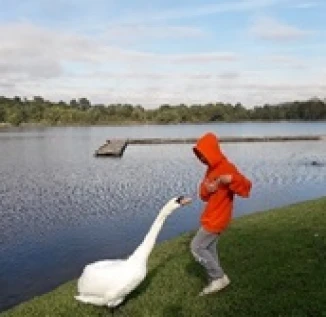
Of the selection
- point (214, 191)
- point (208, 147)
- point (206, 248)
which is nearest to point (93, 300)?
point (206, 248)

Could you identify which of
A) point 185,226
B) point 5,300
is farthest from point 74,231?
point 5,300

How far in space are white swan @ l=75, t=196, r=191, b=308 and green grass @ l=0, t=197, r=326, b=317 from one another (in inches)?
18.3

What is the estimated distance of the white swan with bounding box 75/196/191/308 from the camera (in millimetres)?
7891

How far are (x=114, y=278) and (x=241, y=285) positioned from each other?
7.68 feet

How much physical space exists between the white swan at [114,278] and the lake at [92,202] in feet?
20.3

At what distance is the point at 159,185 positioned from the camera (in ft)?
123

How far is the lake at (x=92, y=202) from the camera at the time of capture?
17391 mm

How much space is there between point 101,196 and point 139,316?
24.2 metres

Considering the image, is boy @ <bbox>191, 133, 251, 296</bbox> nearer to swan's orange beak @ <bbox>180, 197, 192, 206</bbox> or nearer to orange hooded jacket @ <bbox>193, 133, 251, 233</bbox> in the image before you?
orange hooded jacket @ <bbox>193, 133, 251, 233</bbox>

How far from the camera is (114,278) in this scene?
7879 millimetres

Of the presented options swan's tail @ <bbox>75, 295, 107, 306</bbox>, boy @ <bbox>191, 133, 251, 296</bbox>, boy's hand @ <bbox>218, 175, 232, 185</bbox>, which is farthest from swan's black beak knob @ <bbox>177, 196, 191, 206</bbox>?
swan's tail @ <bbox>75, 295, 107, 306</bbox>

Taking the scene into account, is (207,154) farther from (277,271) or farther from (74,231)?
(74,231)

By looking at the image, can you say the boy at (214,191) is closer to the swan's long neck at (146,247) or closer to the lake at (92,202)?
the swan's long neck at (146,247)

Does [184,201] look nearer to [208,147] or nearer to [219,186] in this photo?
[219,186]
